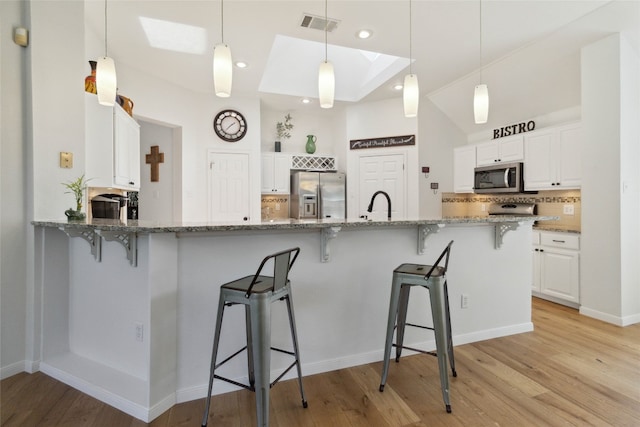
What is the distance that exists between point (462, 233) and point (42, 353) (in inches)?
126

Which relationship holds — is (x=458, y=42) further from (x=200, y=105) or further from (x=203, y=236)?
(x=200, y=105)

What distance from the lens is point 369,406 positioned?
1.82 metres

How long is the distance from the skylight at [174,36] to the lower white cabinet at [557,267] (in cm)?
433

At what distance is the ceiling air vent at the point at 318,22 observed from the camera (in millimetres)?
2918

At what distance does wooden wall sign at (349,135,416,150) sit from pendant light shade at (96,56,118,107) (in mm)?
3972

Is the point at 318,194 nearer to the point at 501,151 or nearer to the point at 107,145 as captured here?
the point at 501,151

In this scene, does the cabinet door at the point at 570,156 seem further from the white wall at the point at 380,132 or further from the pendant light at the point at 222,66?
the pendant light at the point at 222,66

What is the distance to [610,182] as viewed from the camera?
3090 mm

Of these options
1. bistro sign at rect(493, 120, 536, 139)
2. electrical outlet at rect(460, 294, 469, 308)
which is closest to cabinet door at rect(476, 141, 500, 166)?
bistro sign at rect(493, 120, 536, 139)

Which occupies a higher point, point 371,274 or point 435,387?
point 371,274

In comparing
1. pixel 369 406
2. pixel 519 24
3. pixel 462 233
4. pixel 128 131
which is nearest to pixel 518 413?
pixel 369 406

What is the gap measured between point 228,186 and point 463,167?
3.76 metres

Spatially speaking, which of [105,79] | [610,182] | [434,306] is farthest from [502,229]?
[105,79]

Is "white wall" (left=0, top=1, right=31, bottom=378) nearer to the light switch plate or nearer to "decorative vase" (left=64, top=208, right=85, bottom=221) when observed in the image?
the light switch plate
